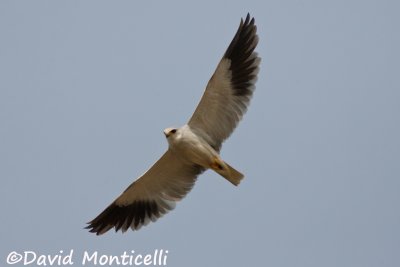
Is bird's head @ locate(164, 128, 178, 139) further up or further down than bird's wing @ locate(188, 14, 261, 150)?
further down

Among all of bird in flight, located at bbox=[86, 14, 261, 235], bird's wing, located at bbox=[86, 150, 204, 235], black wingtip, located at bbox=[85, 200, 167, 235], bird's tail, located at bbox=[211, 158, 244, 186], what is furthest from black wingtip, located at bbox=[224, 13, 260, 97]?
black wingtip, located at bbox=[85, 200, 167, 235]

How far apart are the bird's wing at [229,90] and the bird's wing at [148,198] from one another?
40.3 inches

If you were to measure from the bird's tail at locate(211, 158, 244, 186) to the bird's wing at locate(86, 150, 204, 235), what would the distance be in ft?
3.22

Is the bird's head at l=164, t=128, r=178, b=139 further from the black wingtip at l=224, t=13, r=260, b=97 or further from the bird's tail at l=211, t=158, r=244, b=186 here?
the black wingtip at l=224, t=13, r=260, b=97

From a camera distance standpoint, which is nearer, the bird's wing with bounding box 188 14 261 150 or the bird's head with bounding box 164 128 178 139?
the bird's head with bounding box 164 128 178 139

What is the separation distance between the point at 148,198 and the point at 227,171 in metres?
2.14

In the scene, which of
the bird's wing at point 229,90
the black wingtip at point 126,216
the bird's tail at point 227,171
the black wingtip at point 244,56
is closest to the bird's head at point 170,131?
the bird's wing at point 229,90

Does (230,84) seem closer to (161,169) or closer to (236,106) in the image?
(236,106)

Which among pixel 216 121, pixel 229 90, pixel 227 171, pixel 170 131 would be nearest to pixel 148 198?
pixel 170 131

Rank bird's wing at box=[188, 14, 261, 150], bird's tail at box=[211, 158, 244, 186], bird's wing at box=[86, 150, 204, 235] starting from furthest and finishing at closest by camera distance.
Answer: bird's wing at box=[86, 150, 204, 235], bird's wing at box=[188, 14, 261, 150], bird's tail at box=[211, 158, 244, 186]

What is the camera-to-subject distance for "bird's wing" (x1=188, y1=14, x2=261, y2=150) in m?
15.7

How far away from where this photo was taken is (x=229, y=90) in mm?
15781

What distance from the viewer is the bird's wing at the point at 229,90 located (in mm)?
15672

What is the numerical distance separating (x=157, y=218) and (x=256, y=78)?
3614 millimetres
